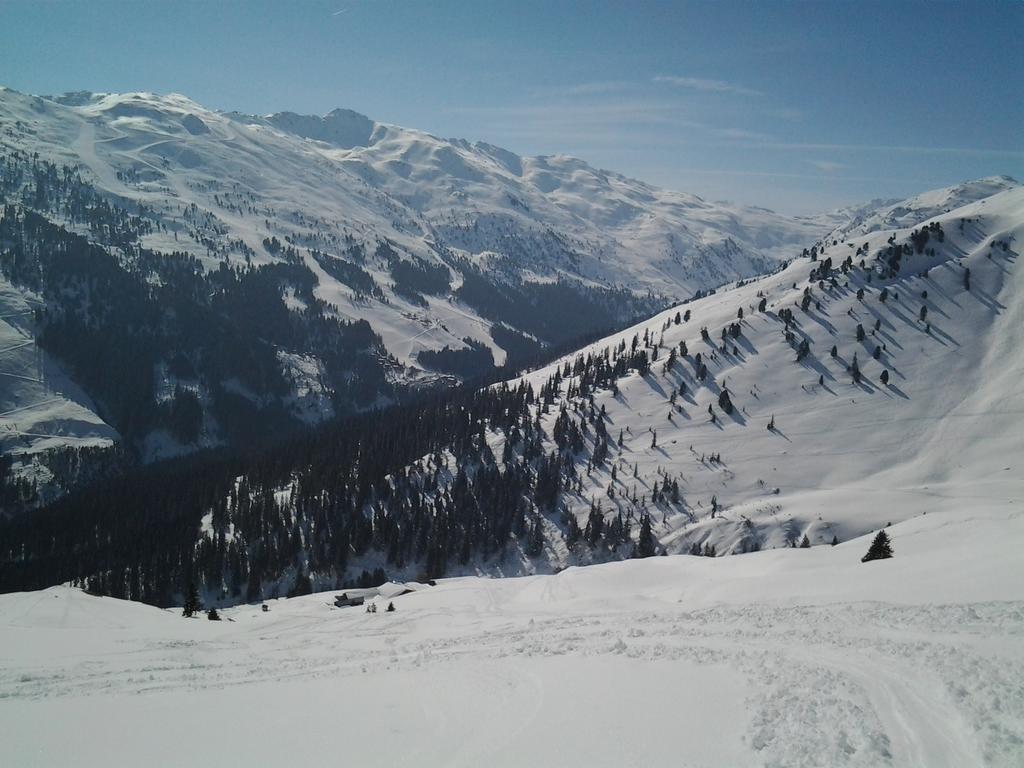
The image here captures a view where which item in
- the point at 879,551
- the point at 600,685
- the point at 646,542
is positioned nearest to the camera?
the point at 600,685

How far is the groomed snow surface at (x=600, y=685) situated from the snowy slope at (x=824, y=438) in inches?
3736

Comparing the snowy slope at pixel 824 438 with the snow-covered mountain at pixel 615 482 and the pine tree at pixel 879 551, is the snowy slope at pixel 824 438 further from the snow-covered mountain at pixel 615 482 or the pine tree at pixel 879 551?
the pine tree at pixel 879 551

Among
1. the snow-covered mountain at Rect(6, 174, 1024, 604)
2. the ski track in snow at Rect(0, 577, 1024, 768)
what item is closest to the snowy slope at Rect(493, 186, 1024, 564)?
the snow-covered mountain at Rect(6, 174, 1024, 604)

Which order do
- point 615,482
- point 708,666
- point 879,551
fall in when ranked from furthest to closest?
point 615,482 < point 879,551 < point 708,666

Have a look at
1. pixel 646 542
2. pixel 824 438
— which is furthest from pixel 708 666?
pixel 824 438

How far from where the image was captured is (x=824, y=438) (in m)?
160

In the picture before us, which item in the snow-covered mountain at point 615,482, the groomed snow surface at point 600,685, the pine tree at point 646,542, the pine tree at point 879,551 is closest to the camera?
the groomed snow surface at point 600,685

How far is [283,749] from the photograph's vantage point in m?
19.0

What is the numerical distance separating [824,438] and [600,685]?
163 meters

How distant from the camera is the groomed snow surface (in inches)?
663

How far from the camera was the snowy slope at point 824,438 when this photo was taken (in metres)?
129

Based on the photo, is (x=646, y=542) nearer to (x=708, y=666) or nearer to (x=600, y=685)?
(x=708, y=666)

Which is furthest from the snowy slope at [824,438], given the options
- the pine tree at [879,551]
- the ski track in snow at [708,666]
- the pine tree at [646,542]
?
the ski track in snow at [708,666]

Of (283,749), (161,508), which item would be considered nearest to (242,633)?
(283,749)
